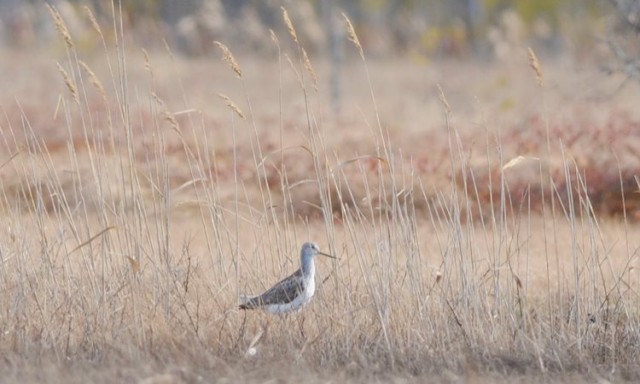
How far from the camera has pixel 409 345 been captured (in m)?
6.52

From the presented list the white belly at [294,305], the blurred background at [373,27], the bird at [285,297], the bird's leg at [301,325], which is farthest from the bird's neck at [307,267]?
the blurred background at [373,27]

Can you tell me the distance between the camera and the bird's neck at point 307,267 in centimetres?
699

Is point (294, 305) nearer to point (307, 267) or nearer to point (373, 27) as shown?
point (307, 267)

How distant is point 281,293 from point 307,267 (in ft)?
1.00

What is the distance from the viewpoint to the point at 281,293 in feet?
22.3

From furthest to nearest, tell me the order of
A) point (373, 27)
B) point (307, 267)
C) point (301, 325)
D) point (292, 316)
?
point (373, 27) < point (307, 267) < point (292, 316) < point (301, 325)

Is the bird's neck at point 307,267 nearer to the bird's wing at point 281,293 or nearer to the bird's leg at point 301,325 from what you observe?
the bird's wing at point 281,293

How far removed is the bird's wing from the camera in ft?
22.2

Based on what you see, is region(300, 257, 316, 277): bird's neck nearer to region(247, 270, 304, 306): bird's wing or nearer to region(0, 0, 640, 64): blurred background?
region(247, 270, 304, 306): bird's wing

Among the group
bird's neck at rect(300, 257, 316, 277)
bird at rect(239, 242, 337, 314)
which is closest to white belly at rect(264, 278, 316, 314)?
bird at rect(239, 242, 337, 314)

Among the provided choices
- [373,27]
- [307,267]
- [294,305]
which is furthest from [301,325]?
[373,27]

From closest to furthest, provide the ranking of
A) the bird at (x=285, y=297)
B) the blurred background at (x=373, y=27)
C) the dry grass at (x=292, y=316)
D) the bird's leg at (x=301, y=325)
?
the dry grass at (x=292, y=316) < the bird's leg at (x=301, y=325) < the bird at (x=285, y=297) < the blurred background at (x=373, y=27)

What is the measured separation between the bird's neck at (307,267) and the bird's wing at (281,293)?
4.7 inches

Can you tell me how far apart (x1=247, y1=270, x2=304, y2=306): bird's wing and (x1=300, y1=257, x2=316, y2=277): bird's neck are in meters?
0.12
